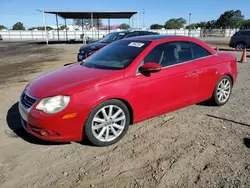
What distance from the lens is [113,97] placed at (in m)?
3.58

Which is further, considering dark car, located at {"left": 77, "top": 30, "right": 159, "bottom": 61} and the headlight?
dark car, located at {"left": 77, "top": 30, "right": 159, "bottom": 61}

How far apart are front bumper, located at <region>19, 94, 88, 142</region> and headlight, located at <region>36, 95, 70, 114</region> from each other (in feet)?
0.18

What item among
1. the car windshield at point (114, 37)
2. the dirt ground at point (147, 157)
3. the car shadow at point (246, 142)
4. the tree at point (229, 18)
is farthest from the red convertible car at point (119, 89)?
the tree at point (229, 18)

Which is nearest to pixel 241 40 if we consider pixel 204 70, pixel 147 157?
pixel 204 70

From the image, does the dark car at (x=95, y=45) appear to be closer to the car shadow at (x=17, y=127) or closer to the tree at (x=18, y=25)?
the car shadow at (x=17, y=127)

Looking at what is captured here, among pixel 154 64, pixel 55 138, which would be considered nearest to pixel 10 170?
pixel 55 138

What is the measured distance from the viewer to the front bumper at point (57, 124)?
3320mm

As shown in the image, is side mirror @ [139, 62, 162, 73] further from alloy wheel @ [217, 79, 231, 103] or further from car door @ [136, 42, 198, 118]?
alloy wheel @ [217, 79, 231, 103]

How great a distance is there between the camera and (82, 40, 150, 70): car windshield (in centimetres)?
410

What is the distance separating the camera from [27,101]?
369 cm

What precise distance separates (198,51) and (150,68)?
1.55m

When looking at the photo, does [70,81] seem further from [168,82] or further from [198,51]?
[198,51]

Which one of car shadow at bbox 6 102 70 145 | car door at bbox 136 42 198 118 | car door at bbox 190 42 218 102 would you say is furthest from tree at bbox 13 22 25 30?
car door at bbox 136 42 198 118

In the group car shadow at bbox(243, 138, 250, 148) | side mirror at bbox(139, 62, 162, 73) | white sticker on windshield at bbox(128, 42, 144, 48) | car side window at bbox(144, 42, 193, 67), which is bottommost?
car shadow at bbox(243, 138, 250, 148)
